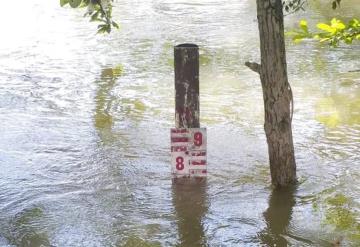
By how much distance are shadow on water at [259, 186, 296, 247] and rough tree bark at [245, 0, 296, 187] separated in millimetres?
173

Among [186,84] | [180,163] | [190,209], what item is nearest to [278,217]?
[190,209]

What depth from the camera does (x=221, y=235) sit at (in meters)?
5.09

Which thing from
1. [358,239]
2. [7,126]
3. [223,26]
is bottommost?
[358,239]

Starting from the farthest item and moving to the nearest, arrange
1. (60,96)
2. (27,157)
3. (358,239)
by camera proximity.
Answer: (60,96), (27,157), (358,239)

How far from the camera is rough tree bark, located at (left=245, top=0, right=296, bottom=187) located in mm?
5324

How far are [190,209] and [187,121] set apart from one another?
86cm

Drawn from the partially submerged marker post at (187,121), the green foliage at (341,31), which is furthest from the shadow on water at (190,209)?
the green foliage at (341,31)

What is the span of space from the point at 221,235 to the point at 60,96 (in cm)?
561

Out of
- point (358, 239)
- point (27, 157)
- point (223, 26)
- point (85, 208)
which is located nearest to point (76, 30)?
point (223, 26)

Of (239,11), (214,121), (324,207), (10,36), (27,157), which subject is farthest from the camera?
(239,11)

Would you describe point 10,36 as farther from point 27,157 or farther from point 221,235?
point 221,235

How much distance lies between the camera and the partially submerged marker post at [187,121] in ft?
18.8

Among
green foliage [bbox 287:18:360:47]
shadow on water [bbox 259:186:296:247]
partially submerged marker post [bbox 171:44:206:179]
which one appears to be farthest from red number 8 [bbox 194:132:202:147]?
green foliage [bbox 287:18:360:47]

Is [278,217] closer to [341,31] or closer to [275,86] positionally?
[275,86]
